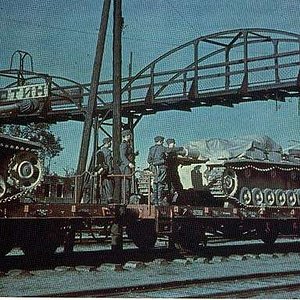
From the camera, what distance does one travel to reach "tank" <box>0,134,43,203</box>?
627cm

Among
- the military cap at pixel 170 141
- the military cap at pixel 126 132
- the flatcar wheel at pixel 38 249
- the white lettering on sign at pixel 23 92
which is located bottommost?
the flatcar wheel at pixel 38 249

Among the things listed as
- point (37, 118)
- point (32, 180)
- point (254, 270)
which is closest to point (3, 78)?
point (37, 118)

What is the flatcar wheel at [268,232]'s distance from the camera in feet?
30.2

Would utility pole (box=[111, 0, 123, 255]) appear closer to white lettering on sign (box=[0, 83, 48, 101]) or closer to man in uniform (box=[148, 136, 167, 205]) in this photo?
man in uniform (box=[148, 136, 167, 205])

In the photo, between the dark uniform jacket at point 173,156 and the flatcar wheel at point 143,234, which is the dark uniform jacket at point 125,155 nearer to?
the dark uniform jacket at point 173,156

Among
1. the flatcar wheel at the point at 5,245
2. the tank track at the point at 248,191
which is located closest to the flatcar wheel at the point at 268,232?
the tank track at the point at 248,191

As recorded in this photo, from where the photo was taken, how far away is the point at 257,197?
977cm

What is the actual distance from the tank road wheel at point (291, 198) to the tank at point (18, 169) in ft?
15.9

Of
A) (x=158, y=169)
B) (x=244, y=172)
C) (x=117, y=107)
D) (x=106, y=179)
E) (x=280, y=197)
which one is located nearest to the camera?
(x=106, y=179)

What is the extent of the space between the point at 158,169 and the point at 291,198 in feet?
9.94

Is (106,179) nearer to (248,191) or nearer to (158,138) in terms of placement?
(158,138)

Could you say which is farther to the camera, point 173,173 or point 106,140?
point 173,173

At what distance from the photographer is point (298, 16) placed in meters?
5.57

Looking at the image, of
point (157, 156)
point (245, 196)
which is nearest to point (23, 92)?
point (157, 156)
